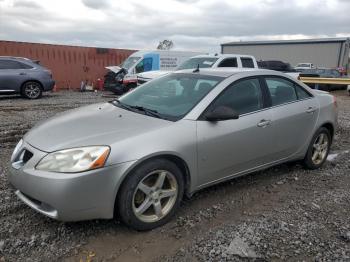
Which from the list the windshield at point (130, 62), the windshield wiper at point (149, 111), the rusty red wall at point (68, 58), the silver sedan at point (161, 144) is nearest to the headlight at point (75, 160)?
the silver sedan at point (161, 144)

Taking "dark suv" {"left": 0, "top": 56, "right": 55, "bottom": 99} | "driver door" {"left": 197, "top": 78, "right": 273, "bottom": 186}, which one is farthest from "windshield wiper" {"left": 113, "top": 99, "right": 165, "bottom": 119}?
"dark suv" {"left": 0, "top": 56, "right": 55, "bottom": 99}

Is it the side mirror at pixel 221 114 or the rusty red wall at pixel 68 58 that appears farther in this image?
the rusty red wall at pixel 68 58

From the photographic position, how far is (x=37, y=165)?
305 centimetres

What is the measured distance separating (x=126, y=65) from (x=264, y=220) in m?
13.8

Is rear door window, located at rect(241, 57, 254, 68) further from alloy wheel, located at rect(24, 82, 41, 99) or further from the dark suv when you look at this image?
alloy wheel, located at rect(24, 82, 41, 99)

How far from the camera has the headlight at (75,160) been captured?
2951 millimetres

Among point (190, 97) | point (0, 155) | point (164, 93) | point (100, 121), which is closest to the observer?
point (100, 121)

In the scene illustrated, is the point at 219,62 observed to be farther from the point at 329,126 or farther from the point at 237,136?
the point at 237,136

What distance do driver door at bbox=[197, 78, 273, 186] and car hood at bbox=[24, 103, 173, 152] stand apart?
51 cm

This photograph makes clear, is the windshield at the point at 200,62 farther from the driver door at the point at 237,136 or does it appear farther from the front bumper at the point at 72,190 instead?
the front bumper at the point at 72,190

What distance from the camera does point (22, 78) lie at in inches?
516

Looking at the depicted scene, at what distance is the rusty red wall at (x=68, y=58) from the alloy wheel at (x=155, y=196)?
16353 millimetres

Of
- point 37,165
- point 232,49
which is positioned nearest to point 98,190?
point 37,165

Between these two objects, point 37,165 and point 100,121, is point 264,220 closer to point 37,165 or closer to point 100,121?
point 100,121
